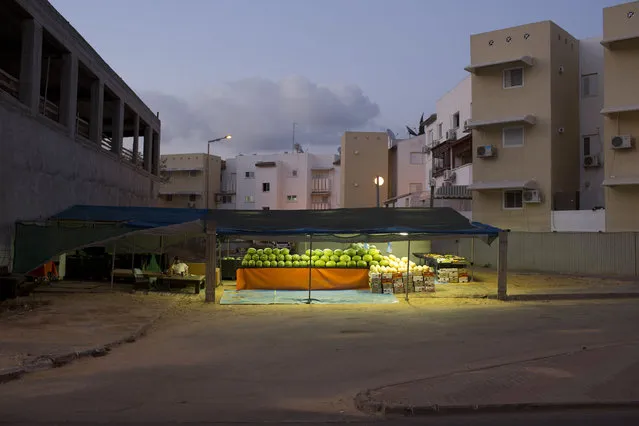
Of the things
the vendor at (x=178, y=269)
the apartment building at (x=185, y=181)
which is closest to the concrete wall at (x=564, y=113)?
the vendor at (x=178, y=269)

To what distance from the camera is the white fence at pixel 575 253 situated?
27.0 m

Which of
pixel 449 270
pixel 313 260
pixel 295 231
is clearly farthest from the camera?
pixel 449 270

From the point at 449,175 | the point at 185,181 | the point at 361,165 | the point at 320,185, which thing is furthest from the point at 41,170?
the point at 320,185

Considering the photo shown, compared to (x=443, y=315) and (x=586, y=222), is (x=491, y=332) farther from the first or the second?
(x=586, y=222)

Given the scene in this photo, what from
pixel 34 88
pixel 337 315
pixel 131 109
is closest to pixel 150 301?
pixel 337 315

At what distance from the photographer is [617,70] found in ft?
93.2

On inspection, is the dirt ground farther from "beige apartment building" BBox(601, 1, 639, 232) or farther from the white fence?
"beige apartment building" BBox(601, 1, 639, 232)

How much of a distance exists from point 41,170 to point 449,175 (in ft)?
96.9

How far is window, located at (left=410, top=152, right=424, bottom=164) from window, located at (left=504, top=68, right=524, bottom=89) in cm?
2350

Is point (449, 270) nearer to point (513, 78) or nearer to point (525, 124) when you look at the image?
point (525, 124)

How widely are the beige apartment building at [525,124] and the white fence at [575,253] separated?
2.50m

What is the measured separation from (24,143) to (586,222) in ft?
85.8

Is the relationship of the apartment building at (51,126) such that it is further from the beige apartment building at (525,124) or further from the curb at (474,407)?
the beige apartment building at (525,124)

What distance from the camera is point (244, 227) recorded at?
18484 millimetres
